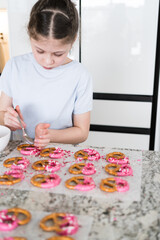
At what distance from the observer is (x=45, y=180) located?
33.6 inches

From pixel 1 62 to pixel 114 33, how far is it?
45.6 inches

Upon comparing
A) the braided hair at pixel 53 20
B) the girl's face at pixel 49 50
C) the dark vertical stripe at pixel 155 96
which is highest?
the braided hair at pixel 53 20

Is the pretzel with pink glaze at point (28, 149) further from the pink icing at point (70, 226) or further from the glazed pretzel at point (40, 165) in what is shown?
the pink icing at point (70, 226)

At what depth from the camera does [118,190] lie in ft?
2.67

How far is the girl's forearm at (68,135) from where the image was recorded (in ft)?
4.05

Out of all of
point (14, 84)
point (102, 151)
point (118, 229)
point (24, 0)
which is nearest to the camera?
point (118, 229)

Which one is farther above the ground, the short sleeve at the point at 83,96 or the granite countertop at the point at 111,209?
the short sleeve at the point at 83,96

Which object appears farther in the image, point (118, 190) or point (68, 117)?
point (68, 117)

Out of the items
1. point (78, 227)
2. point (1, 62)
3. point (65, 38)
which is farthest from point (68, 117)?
point (1, 62)

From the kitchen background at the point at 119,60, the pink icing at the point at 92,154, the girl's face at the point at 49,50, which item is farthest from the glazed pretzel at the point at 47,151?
the kitchen background at the point at 119,60

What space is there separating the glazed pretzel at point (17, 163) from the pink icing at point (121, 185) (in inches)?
12.3

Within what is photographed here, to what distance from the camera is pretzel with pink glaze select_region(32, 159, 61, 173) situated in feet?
3.06

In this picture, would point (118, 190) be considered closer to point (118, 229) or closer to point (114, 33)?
point (118, 229)

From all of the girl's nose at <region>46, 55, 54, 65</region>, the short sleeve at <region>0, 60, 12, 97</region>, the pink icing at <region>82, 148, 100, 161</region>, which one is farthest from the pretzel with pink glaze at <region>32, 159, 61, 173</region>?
the short sleeve at <region>0, 60, 12, 97</region>
